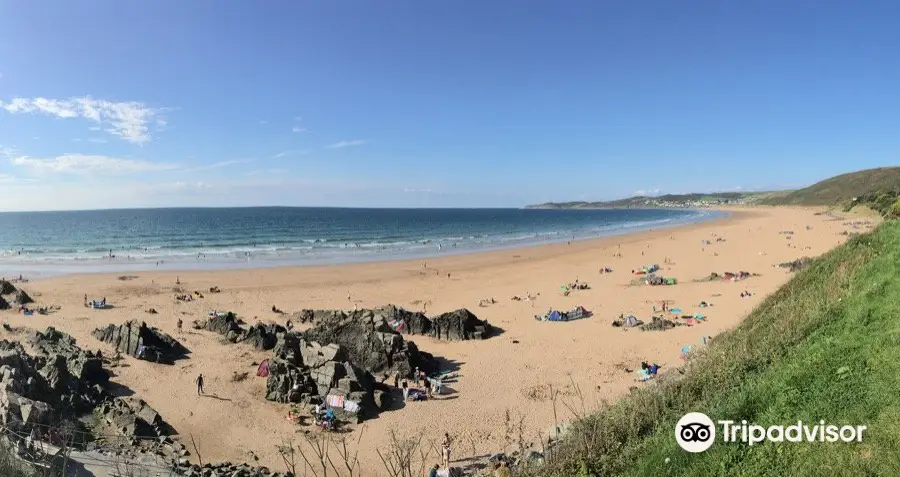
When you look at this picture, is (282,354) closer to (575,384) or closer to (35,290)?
(575,384)

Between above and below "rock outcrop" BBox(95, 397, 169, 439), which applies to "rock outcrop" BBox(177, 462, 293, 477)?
below

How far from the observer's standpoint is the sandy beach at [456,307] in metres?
15.4

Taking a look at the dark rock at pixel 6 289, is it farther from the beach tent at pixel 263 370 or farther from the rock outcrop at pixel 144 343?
the beach tent at pixel 263 370

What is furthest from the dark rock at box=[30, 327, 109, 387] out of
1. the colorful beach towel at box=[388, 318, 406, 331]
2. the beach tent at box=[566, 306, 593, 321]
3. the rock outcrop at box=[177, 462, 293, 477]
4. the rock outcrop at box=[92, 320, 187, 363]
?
the beach tent at box=[566, 306, 593, 321]

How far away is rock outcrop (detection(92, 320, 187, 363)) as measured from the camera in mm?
20641

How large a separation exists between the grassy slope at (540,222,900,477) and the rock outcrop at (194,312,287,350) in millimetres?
17703

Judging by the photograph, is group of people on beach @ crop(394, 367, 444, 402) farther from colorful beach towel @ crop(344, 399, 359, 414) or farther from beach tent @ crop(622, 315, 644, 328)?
beach tent @ crop(622, 315, 644, 328)

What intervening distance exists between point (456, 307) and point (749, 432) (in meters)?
24.4

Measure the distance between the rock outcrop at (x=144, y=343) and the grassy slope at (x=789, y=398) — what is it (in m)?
19.3

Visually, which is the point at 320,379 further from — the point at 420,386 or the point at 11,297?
the point at 11,297

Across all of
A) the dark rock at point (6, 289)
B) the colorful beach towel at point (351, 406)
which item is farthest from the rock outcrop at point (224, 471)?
the dark rock at point (6, 289)

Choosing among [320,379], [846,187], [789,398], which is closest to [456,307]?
[320,379]

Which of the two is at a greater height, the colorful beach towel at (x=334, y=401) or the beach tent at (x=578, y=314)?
the beach tent at (x=578, y=314)

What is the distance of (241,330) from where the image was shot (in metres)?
24.3
